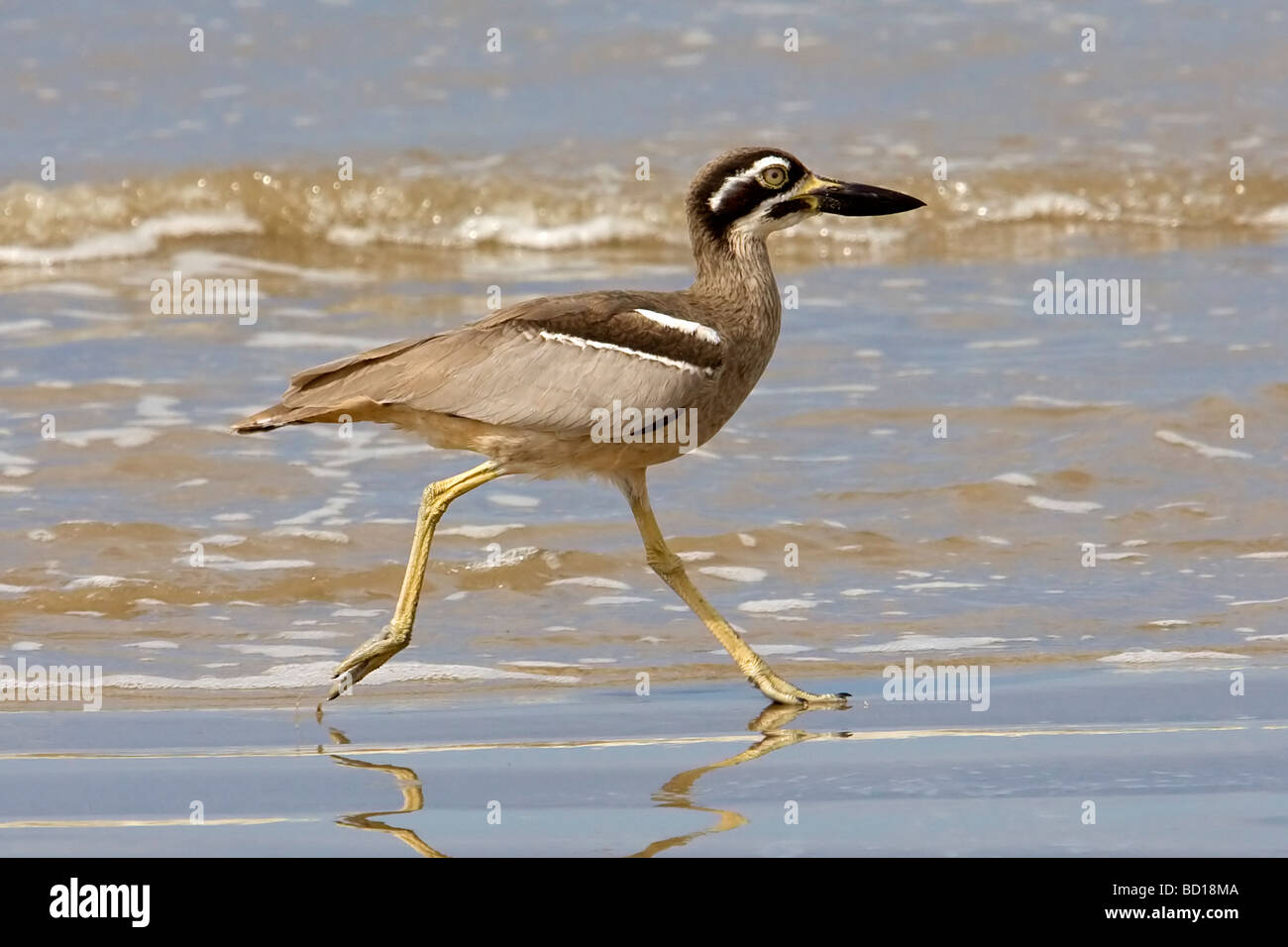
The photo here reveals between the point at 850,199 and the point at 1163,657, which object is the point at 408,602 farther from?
the point at 1163,657

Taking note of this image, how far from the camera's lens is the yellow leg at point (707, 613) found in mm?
8531

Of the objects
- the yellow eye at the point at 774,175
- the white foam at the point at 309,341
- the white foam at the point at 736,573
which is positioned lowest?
the white foam at the point at 736,573

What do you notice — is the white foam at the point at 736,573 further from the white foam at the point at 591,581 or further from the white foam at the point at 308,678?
the white foam at the point at 308,678

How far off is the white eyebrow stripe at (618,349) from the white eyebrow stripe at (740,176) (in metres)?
0.93

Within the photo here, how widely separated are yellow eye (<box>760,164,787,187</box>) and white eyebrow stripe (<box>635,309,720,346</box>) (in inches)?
34.7

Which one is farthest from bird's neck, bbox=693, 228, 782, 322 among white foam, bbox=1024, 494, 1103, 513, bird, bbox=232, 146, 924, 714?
white foam, bbox=1024, 494, 1103, 513

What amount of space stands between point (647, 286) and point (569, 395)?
8979mm

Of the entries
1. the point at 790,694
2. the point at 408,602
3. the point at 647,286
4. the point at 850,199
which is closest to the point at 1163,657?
the point at 790,694

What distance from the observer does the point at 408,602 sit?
28.2 ft

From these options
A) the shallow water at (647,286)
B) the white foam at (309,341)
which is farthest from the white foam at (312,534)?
the white foam at (309,341)

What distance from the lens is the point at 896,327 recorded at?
1566 cm

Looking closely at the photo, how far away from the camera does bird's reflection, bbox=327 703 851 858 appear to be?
6.64m
